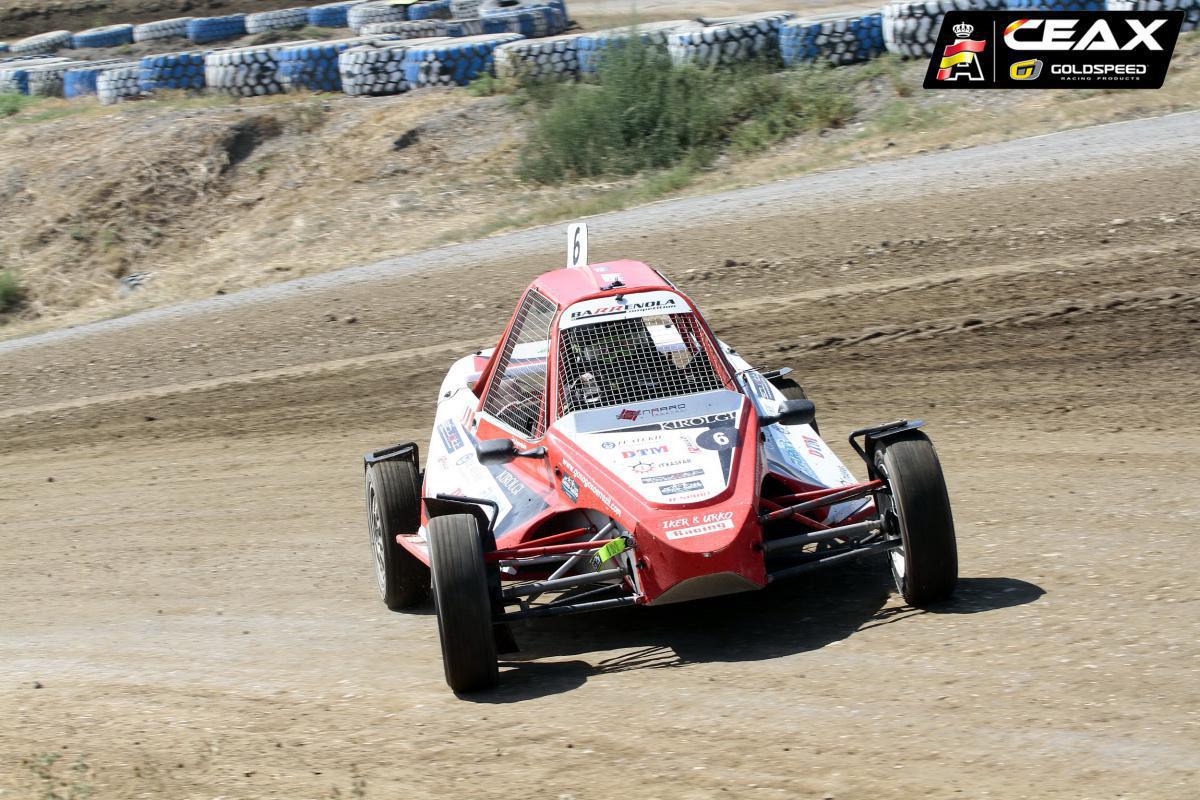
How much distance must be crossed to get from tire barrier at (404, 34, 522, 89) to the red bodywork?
15.3 metres

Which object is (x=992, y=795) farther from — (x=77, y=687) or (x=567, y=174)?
(x=567, y=174)

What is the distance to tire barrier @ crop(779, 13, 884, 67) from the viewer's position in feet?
64.4

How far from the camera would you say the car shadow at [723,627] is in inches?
228

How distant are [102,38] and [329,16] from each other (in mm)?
5581

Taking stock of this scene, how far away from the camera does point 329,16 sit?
106ft

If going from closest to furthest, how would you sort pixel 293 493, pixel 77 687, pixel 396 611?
pixel 77 687 < pixel 396 611 < pixel 293 493

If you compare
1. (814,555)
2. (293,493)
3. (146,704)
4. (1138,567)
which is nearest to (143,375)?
(293,493)

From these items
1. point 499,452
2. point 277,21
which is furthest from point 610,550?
point 277,21

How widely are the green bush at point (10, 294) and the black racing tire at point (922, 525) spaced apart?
15885mm

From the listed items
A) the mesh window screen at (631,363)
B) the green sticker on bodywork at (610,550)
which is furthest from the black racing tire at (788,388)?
the green sticker on bodywork at (610,550)

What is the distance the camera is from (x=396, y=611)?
23.4ft

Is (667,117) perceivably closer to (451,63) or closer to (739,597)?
(451,63)

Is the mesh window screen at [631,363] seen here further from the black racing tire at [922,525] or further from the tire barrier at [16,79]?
the tire barrier at [16,79]

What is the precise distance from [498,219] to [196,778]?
518 inches
